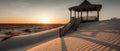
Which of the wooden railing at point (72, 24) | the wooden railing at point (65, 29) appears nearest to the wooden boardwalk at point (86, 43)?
the wooden railing at point (65, 29)

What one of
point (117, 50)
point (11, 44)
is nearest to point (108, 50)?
point (117, 50)

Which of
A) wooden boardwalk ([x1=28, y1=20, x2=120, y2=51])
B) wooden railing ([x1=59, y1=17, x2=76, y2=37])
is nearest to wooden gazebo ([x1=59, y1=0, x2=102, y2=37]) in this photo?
wooden railing ([x1=59, y1=17, x2=76, y2=37])

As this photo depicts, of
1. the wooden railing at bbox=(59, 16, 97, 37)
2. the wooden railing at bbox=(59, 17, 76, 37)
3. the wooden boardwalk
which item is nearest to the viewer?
the wooden boardwalk

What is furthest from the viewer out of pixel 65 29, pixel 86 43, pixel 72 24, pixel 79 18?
pixel 79 18

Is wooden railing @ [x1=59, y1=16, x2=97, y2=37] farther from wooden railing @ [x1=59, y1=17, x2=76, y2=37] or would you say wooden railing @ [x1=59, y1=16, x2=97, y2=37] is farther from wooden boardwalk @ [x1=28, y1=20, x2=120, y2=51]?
wooden boardwalk @ [x1=28, y1=20, x2=120, y2=51]

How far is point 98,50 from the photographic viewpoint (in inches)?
351

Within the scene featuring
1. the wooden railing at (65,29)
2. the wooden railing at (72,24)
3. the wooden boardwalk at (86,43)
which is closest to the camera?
the wooden boardwalk at (86,43)

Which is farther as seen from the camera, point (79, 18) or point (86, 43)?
point (79, 18)

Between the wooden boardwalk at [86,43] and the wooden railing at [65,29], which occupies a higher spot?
the wooden railing at [65,29]

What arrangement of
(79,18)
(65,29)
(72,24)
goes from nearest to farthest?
1. (65,29)
2. (72,24)
3. (79,18)

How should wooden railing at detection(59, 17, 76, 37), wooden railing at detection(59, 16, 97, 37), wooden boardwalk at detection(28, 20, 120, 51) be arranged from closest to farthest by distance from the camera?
wooden boardwalk at detection(28, 20, 120, 51) → wooden railing at detection(59, 17, 76, 37) → wooden railing at detection(59, 16, 97, 37)

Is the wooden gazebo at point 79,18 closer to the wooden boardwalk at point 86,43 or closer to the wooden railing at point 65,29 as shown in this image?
the wooden railing at point 65,29

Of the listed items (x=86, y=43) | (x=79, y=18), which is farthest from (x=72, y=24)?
(x=86, y=43)

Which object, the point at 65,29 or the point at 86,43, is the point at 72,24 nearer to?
the point at 65,29
